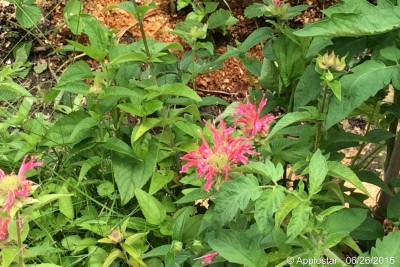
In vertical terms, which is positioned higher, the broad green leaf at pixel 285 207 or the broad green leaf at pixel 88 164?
the broad green leaf at pixel 285 207

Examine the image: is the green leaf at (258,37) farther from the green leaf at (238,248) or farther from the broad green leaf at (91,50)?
the green leaf at (238,248)

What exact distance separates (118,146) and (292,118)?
0.40 m

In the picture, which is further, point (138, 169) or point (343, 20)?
point (138, 169)

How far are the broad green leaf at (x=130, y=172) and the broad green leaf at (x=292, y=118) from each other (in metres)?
0.34

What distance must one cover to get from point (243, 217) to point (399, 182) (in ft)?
1.17

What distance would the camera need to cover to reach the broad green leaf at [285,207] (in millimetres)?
864

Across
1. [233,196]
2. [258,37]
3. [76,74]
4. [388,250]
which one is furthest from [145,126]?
[388,250]

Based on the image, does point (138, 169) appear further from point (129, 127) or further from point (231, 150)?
point (231, 150)

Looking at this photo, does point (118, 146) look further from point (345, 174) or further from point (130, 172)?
point (345, 174)

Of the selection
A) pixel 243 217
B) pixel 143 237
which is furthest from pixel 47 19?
pixel 243 217

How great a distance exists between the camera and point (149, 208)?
122 cm

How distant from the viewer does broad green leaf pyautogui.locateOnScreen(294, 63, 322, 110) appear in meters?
1.12

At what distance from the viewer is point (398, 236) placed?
937 millimetres

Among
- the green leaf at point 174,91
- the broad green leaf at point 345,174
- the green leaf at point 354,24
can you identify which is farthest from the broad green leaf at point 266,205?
the green leaf at point 174,91
